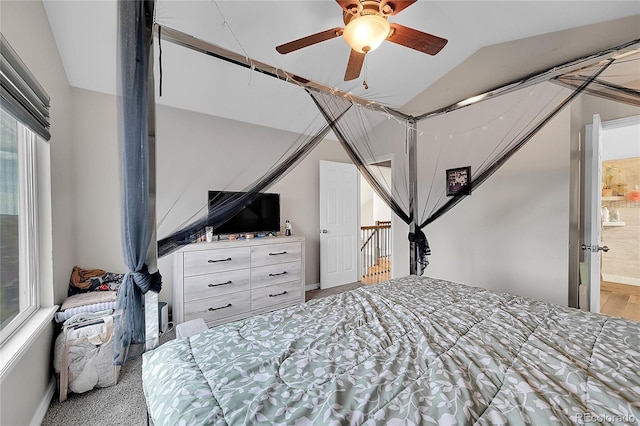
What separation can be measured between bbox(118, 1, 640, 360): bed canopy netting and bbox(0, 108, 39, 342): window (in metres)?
0.81

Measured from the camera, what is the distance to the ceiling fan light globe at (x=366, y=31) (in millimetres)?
1466

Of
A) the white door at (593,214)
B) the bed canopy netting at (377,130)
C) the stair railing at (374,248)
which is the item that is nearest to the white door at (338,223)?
the stair railing at (374,248)

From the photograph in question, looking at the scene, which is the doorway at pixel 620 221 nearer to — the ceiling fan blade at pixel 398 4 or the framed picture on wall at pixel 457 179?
the framed picture on wall at pixel 457 179

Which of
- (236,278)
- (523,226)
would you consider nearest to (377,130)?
(523,226)

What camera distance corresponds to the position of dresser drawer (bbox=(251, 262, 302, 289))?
116 inches

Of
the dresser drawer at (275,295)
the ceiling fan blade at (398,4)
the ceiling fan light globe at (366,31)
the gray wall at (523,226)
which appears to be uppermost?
the ceiling fan blade at (398,4)

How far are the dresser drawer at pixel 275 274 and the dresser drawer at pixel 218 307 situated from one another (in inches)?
6.9

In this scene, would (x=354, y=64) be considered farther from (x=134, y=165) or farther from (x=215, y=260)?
(x=215, y=260)

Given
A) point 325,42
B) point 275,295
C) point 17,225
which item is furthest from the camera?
point 275,295

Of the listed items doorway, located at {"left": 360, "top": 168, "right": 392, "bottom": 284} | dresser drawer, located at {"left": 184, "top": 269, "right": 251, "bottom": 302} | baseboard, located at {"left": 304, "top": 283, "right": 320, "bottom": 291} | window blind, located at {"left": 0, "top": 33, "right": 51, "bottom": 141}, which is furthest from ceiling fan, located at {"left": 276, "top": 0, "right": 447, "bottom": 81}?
baseboard, located at {"left": 304, "top": 283, "right": 320, "bottom": 291}

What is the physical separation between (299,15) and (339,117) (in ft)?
2.76

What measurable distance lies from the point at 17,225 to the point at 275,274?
2.12 metres

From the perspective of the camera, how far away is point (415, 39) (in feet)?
5.45

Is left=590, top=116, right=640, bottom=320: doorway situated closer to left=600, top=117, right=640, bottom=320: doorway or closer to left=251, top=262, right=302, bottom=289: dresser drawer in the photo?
left=600, top=117, right=640, bottom=320: doorway
